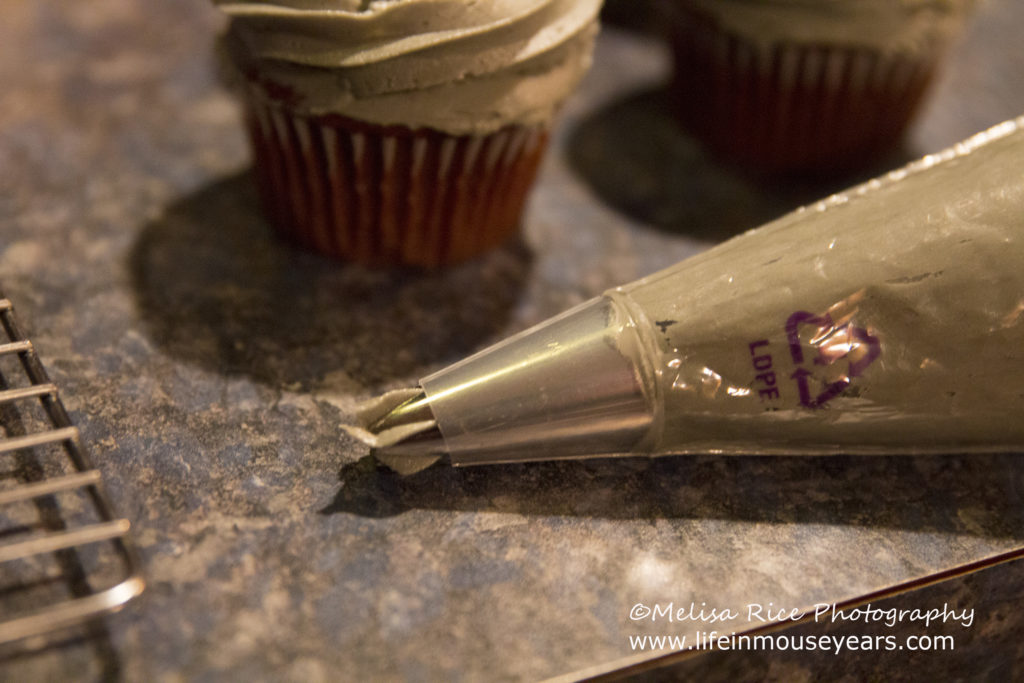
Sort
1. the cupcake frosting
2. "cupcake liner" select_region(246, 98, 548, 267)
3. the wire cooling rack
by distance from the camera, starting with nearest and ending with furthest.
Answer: the wire cooling rack → "cupcake liner" select_region(246, 98, 548, 267) → the cupcake frosting

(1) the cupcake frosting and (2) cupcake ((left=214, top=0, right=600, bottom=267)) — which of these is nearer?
(2) cupcake ((left=214, top=0, right=600, bottom=267))

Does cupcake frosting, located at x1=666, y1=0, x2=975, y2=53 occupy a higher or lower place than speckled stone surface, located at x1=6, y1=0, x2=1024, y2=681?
higher

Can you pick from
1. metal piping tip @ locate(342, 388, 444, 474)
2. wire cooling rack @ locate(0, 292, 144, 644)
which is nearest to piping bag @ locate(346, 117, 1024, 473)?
metal piping tip @ locate(342, 388, 444, 474)

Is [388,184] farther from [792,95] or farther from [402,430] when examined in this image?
[792,95]

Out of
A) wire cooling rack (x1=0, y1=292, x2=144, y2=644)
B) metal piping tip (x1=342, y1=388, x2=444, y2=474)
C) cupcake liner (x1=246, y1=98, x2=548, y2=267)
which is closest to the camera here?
wire cooling rack (x1=0, y1=292, x2=144, y2=644)

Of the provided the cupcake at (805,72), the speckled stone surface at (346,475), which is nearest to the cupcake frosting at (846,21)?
the cupcake at (805,72)

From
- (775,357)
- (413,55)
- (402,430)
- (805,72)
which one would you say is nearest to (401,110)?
(413,55)

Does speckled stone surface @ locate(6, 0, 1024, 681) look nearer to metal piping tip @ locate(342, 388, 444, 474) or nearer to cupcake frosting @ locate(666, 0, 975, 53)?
metal piping tip @ locate(342, 388, 444, 474)
